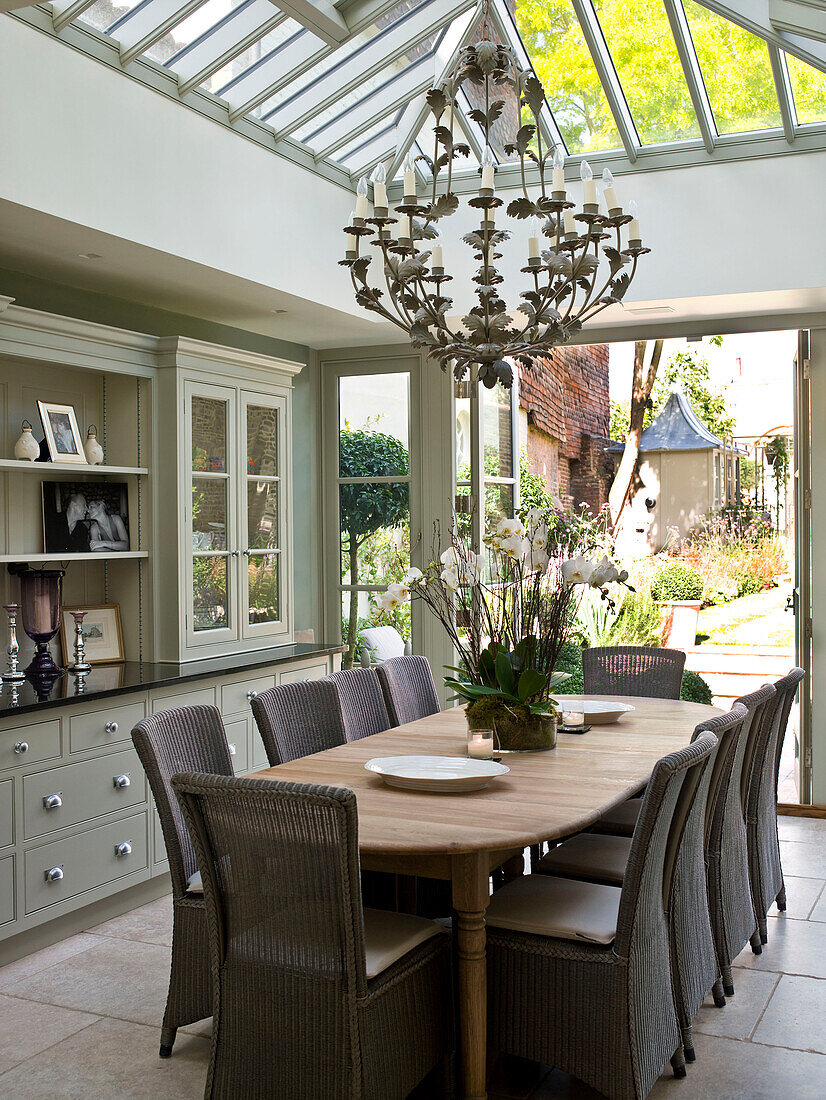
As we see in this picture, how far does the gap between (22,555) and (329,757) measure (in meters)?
1.61

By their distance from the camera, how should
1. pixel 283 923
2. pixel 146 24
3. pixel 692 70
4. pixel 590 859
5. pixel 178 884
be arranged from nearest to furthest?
pixel 283 923 < pixel 178 884 < pixel 590 859 < pixel 146 24 < pixel 692 70

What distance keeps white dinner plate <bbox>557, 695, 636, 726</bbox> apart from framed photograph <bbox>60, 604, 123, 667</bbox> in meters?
2.07

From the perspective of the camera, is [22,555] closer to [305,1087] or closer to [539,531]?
[539,531]

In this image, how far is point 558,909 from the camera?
2611mm

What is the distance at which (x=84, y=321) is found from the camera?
4.27m

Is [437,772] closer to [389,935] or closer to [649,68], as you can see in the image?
[389,935]

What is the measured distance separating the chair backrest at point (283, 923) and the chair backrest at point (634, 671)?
8.83 feet

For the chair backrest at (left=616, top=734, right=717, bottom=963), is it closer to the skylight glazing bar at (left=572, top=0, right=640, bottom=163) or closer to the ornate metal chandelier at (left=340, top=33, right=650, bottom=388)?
the ornate metal chandelier at (left=340, top=33, right=650, bottom=388)

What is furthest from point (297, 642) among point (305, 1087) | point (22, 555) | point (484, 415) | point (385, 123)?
point (305, 1087)

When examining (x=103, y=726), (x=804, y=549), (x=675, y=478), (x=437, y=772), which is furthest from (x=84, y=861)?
(x=675, y=478)

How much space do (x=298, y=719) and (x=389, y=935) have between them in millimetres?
1152

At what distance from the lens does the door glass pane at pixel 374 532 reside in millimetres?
6227

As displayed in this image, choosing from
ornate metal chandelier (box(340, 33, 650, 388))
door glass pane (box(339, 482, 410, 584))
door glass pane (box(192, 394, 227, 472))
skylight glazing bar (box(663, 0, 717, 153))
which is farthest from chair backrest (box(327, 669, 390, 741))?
skylight glazing bar (box(663, 0, 717, 153))

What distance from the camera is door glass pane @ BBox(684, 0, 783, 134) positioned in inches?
168
